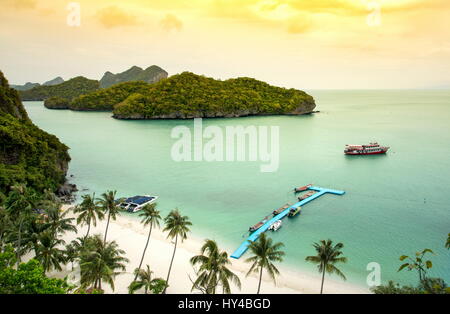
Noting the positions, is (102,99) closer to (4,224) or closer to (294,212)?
(294,212)

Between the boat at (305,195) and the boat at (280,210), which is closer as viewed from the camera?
the boat at (280,210)

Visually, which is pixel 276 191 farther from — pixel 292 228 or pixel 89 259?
pixel 89 259

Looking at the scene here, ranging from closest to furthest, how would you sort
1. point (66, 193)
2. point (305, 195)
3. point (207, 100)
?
point (66, 193)
point (305, 195)
point (207, 100)

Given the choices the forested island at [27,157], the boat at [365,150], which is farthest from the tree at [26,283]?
the boat at [365,150]

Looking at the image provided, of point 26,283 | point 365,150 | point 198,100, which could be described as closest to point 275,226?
point 26,283

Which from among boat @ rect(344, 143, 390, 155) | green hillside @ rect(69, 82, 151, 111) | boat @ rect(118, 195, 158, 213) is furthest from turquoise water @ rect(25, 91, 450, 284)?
green hillside @ rect(69, 82, 151, 111)

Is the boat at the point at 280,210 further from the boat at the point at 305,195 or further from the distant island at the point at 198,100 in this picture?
the distant island at the point at 198,100
